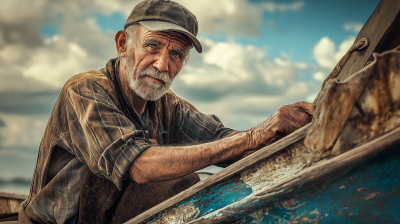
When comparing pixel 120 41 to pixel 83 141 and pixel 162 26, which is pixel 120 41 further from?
pixel 83 141

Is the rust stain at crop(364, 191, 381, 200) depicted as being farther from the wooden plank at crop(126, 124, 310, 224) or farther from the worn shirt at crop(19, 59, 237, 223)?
the worn shirt at crop(19, 59, 237, 223)

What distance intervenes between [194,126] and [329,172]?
1650 millimetres

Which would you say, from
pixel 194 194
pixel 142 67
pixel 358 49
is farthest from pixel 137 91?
pixel 358 49

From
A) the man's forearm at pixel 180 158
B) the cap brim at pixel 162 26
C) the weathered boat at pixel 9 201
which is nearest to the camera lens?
the man's forearm at pixel 180 158

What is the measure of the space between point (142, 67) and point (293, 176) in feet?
4.30

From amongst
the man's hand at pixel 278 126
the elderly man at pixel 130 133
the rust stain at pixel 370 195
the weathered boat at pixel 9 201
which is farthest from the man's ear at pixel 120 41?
the weathered boat at pixel 9 201

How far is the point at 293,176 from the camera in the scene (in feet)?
3.21

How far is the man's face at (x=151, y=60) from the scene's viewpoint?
1.93 metres

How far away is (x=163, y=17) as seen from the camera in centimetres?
195

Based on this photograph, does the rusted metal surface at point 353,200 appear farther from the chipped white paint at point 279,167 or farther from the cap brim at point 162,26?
the cap brim at point 162,26

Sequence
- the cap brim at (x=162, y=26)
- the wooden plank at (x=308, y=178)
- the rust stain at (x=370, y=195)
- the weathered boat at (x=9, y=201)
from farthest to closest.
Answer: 1. the weathered boat at (x=9, y=201)
2. the cap brim at (x=162, y=26)
3. the rust stain at (x=370, y=195)
4. the wooden plank at (x=308, y=178)

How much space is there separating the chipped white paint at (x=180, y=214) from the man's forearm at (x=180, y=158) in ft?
0.63

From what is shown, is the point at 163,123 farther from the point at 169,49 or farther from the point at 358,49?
the point at 358,49

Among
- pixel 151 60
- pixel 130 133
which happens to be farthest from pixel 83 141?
pixel 151 60
